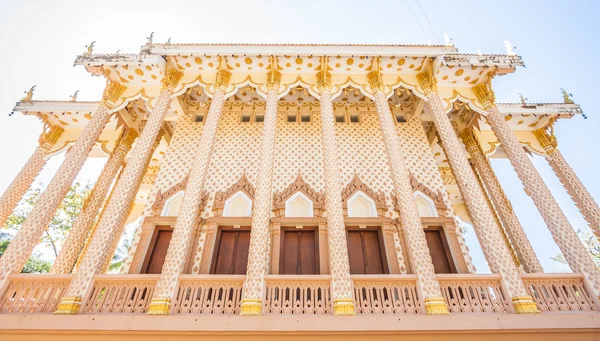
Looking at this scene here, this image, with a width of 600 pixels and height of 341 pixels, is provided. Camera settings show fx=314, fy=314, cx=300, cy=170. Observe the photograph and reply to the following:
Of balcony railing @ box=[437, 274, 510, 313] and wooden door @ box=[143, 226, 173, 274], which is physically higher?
wooden door @ box=[143, 226, 173, 274]

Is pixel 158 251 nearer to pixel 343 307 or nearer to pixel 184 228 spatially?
pixel 184 228

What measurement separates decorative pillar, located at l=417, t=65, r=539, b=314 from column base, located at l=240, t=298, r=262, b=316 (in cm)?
400

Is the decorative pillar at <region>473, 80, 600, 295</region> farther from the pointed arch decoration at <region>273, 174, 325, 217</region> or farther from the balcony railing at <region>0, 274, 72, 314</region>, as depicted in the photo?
the balcony railing at <region>0, 274, 72, 314</region>

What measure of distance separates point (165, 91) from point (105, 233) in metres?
3.75

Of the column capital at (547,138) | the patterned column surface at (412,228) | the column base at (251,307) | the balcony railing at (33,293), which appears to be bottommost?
the column base at (251,307)

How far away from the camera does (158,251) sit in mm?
7656

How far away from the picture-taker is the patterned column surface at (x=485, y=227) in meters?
5.04

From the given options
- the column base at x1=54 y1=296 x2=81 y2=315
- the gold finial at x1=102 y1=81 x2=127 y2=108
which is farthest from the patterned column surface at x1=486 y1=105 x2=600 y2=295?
the gold finial at x1=102 y1=81 x2=127 y2=108

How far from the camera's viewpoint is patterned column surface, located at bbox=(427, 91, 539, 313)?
504 centimetres

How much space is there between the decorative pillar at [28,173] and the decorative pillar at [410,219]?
8.80m

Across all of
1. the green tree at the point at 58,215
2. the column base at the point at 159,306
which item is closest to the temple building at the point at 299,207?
the column base at the point at 159,306

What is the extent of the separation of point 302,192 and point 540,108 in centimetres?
725

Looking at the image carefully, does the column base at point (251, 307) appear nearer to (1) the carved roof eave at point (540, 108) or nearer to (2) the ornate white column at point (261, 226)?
(2) the ornate white column at point (261, 226)

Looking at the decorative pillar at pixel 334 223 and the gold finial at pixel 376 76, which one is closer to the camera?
the decorative pillar at pixel 334 223
